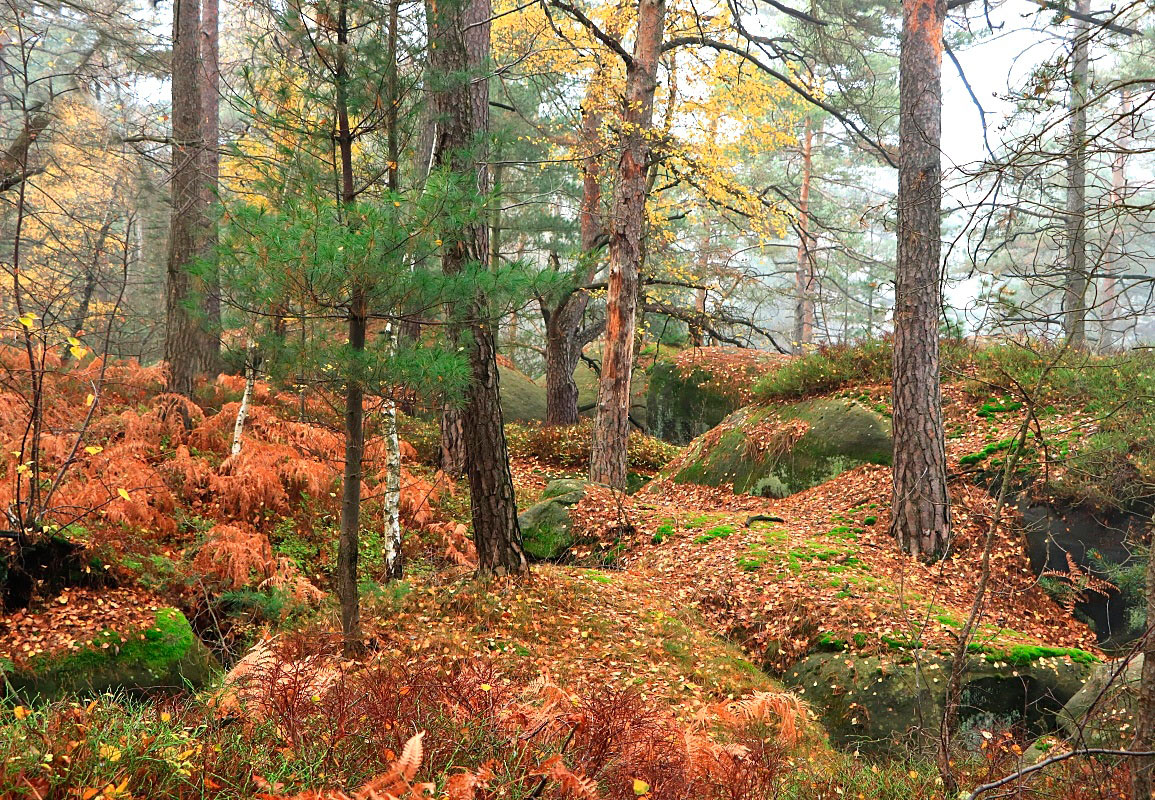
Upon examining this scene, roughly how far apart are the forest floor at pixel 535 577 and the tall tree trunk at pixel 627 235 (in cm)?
126

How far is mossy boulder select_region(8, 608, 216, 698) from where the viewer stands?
14.6 feet

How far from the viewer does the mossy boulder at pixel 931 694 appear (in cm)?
521

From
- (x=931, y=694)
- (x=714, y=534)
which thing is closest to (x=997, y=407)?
(x=714, y=534)

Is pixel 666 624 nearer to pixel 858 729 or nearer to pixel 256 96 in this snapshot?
pixel 858 729

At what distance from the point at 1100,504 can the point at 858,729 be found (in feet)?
13.5

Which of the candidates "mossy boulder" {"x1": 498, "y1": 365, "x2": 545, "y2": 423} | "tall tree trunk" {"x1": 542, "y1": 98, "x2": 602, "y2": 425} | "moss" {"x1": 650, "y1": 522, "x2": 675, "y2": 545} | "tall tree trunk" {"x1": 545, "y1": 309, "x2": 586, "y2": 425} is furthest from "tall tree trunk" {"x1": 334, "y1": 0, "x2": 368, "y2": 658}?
"mossy boulder" {"x1": 498, "y1": 365, "x2": 545, "y2": 423}

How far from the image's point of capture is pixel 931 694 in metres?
5.16

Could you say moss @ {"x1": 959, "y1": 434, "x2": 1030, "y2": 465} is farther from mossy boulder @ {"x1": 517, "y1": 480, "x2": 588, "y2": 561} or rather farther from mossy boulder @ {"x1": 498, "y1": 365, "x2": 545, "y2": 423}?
mossy boulder @ {"x1": 498, "y1": 365, "x2": 545, "y2": 423}

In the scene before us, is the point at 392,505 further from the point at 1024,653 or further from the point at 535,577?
the point at 1024,653

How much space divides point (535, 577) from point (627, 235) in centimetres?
503

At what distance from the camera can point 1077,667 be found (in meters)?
5.44

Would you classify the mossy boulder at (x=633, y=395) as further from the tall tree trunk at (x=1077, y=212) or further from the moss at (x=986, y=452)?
the tall tree trunk at (x=1077, y=212)

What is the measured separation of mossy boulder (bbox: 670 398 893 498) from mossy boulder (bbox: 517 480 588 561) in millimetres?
Result: 2988

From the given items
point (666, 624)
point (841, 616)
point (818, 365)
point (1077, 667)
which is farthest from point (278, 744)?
point (818, 365)
